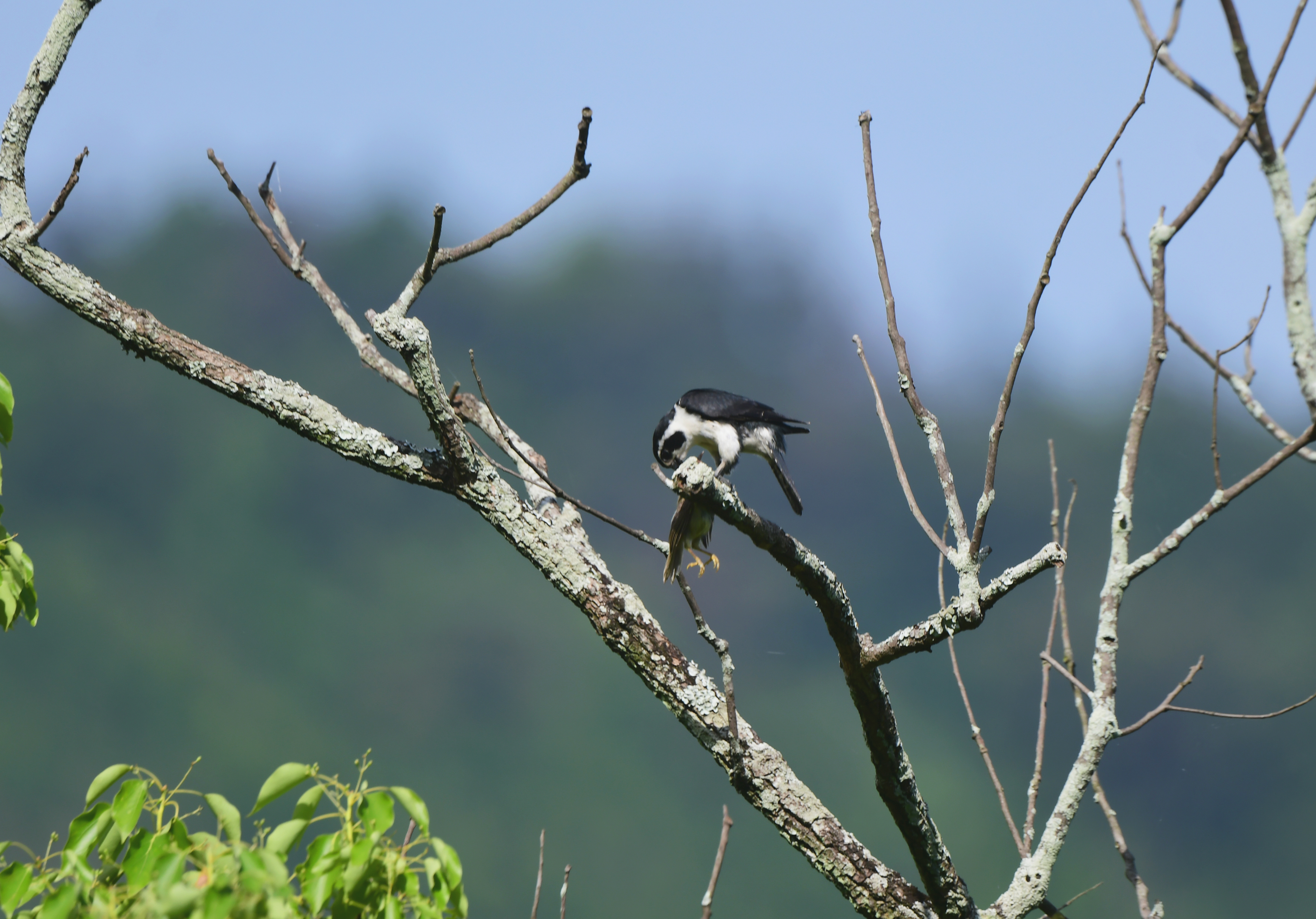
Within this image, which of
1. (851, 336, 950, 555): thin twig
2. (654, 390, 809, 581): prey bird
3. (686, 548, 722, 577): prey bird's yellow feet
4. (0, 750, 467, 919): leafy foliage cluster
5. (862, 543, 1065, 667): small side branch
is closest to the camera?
(0, 750, 467, 919): leafy foliage cluster

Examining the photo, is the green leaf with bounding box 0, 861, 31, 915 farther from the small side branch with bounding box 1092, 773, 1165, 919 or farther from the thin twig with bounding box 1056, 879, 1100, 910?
the small side branch with bounding box 1092, 773, 1165, 919

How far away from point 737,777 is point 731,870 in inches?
1862

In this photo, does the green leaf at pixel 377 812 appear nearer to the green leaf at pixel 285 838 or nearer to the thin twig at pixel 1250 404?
the green leaf at pixel 285 838

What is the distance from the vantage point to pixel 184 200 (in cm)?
7200

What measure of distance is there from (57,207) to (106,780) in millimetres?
1717

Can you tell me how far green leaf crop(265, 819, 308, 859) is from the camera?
5.23 feet

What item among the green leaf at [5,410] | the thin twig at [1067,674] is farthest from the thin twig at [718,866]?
the green leaf at [5,410]

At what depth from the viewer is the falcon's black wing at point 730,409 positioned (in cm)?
432

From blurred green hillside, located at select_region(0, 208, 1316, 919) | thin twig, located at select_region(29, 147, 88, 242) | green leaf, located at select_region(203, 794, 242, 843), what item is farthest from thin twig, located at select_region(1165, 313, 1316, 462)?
blurred green hillside, located at select_region(0, 208, 1316, 919)

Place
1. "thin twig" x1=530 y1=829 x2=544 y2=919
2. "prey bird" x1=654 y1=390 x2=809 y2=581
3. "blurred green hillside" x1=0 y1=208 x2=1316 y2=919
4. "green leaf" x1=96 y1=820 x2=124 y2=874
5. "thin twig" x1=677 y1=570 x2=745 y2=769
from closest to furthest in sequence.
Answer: "green leaf" x1=96 y1=820 x2=124 y2=874, "thin twig" x1=530 y1=829 x2=544 y2=919, "thin twig" x1=677 y1=570 x2=745 y2=769, "prey bird" x1=654 y1=390 x2=809 y2=581, "blurred green hillside" x1=0 y1=208 x2=1316 y2=919

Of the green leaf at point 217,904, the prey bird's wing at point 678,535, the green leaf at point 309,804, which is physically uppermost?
the prey bird's wing at point 678,535

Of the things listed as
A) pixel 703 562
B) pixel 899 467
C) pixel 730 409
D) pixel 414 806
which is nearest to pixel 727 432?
pixel 730 409

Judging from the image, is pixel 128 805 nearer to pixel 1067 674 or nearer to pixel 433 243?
pixel 433 243

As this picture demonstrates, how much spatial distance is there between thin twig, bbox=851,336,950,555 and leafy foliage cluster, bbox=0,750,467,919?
4.57 ft
